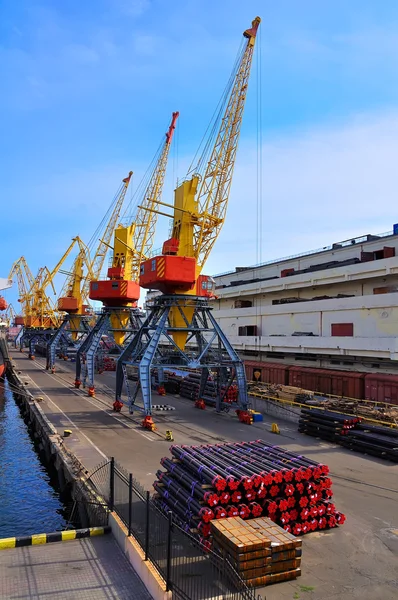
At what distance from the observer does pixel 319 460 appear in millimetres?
22266

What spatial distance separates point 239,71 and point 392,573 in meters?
40.0

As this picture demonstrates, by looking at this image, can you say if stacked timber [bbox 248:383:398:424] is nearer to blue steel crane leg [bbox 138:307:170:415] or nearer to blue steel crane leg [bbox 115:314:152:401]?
blue steel crane leg [bbox 138:307:170:415]

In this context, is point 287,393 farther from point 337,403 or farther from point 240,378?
point 337,403

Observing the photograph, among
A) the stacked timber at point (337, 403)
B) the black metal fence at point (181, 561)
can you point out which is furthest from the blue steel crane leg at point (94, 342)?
the black metal fence at point (181, 561)

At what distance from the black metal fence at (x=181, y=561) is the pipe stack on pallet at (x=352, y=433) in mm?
14578

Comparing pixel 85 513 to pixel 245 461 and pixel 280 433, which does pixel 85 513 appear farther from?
pixel 280 433

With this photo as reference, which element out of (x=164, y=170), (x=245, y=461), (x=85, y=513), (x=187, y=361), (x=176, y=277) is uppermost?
(x=164, y=170)

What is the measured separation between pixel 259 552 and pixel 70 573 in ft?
15.8

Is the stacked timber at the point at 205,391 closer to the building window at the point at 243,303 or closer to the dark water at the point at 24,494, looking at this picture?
the dark water at the point at 24,494

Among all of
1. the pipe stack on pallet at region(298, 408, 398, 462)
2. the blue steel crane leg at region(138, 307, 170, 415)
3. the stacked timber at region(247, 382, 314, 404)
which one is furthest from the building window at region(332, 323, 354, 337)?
the blue steel crane leg at region(138, 307, 170, 415)

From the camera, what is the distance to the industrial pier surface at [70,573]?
33.7 ft

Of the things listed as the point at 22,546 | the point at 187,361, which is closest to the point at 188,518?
the point at 22,546

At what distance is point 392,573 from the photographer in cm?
1128

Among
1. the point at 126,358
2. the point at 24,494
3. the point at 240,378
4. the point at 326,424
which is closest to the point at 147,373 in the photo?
the point at 126,358
